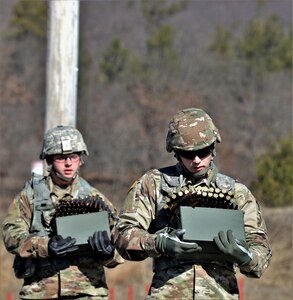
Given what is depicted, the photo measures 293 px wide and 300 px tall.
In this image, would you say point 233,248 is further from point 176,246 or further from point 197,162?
point 197,162

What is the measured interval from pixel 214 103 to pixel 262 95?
1.71 metres

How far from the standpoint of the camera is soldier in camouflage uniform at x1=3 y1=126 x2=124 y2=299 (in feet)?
24.6

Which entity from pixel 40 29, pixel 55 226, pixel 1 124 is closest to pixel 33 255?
pixel 55 226

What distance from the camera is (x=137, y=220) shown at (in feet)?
18.2

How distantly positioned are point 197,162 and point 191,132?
16 cm

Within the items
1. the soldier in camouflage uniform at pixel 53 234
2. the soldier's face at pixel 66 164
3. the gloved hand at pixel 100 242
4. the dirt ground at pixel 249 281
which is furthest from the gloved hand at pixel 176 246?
the dirt ground at pixel 249 281

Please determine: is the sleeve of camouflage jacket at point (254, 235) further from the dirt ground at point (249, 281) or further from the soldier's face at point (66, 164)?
the dirt ground at point (249, 281)

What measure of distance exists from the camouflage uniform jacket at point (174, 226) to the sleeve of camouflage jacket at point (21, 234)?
1.88 meters

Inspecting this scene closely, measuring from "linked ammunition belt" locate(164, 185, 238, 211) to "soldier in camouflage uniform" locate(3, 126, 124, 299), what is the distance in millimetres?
1983

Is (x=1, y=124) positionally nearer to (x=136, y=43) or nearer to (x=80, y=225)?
(x=136, y=43)

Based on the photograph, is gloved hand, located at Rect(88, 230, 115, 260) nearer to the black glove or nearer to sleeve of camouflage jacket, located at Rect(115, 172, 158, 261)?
the black glove

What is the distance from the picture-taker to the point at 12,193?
1202 inches

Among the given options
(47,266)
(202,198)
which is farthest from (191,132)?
(47,266)

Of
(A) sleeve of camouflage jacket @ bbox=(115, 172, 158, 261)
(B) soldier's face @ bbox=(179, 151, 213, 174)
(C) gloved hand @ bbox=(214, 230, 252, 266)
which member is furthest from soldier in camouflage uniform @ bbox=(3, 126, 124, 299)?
(C) gloved hand @ bbox=(214, 230, 252, 266)
